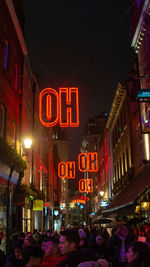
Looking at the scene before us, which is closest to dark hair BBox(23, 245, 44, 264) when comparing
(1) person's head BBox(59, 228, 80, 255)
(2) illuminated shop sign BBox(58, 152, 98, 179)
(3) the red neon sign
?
(1) person's head BBox(59, 228, 80, 255)

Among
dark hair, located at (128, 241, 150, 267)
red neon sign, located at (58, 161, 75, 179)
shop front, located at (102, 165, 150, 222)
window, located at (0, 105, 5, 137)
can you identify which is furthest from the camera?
red neon sign, located at (58, 161, 75, 179)

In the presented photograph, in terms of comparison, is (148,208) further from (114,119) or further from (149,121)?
(114,119)

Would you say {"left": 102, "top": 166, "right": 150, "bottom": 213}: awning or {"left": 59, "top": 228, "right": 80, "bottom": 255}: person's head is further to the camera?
{"left": 102, "top": 166, "right": 150, "bottom": 213}: awning

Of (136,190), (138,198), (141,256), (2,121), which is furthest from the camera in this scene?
(136,190)

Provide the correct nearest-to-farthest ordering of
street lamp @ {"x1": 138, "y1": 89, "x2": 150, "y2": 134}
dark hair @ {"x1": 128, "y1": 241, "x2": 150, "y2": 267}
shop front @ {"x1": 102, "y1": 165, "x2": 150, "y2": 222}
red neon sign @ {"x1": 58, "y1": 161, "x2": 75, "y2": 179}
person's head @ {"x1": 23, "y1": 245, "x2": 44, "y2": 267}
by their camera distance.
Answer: dark hair @ {"x1": 128, "y1": 241, "x2": 150, "y2": 267}, person's head @ {"x1": 23, "y1": 245, "x2": 44, "y2": 267}, street lamp @ {"x1": 138, "y1": 89, "x2": 150, "y2": 134}, shop front @ {"x1": 102, "y1": 165, "x2": 150, "y2": 222}, red neon sign @ {"x1": 58, "y1": 161, "x2": 75, "y2": 179}

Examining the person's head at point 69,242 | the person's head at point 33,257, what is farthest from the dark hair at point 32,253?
the person's head at point 69,242

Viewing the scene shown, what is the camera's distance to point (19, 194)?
19.8 metres

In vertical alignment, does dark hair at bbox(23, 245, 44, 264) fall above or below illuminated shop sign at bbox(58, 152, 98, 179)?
below

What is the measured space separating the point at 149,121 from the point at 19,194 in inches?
343

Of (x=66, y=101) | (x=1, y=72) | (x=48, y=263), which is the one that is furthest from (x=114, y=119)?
(x=48, y=263)

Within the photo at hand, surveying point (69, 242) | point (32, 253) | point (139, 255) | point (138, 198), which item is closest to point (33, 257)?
point (32, 253)

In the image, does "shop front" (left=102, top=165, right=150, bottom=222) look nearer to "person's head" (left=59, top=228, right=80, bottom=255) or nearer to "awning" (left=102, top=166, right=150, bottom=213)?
"awning" (left=102, top=166, right=150, bottom=213)

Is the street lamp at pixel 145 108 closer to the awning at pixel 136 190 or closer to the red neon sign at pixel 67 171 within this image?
the awning at pixel 136 190

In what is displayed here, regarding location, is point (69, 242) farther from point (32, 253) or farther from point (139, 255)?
point (139, 255)
